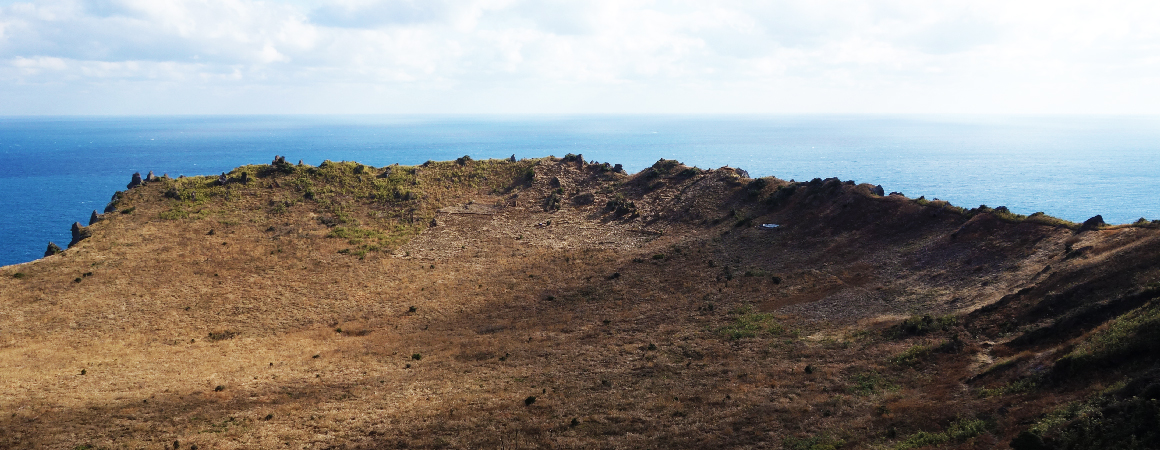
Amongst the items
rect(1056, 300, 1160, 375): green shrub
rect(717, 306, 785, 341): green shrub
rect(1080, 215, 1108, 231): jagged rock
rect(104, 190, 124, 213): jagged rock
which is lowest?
rect(717, 306, 785, 341): green shrub

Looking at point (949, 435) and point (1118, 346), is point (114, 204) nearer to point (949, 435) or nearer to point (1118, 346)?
point (949, 435)

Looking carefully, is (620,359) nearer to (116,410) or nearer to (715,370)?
(715,370)

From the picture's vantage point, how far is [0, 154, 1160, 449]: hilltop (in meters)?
25.8

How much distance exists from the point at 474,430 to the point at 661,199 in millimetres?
55874

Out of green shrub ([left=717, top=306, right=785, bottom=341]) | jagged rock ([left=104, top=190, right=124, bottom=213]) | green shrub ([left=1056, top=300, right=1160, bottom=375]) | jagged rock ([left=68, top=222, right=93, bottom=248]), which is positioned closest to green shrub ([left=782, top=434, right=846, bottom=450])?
green shrub ([left=1056, top=300, right=1160, bottom=375])

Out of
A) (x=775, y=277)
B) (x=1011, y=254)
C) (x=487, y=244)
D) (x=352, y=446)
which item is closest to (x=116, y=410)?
(x=352, y=446)

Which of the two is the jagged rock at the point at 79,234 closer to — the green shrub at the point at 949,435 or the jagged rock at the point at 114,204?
the jagged rock at the point at 114,204

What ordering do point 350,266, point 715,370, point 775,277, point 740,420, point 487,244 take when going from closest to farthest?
point 740,420 < point 715,370 < point 775,277 < point 350,266 < point 487,244

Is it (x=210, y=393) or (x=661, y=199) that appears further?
(x=661, y=199)

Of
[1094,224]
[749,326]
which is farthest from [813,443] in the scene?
[1094,224]

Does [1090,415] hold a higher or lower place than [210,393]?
higher

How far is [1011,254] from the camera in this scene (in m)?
43.3

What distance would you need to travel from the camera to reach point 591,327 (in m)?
43.4

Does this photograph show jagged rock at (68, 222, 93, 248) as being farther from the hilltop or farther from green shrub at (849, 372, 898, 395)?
green shrub at (849, 372, 898, 395)
